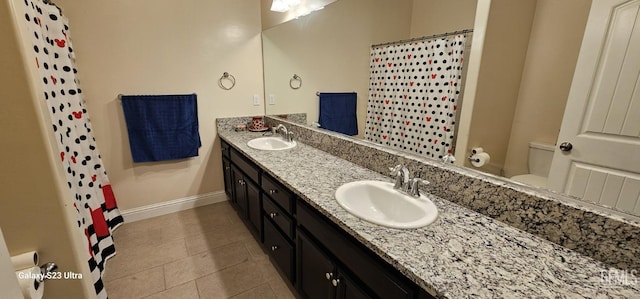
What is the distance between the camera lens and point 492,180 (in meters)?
1.01

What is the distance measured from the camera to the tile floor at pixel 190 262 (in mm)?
1663

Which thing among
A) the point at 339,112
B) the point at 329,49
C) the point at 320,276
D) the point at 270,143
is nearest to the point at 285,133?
the point at 270,143

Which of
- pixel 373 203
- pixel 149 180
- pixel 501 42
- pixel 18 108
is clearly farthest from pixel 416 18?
pixel 149 180

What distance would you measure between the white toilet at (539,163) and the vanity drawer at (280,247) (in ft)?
3.89

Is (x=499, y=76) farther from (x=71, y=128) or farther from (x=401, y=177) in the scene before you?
(x=71, y=128)

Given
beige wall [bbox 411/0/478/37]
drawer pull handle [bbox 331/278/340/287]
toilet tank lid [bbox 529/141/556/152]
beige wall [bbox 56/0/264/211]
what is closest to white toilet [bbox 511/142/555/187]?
toilet tank lid [bbox 529/141/556/152]

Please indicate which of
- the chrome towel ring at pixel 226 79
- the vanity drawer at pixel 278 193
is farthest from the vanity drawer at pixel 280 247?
the chrome towel ring at pixel 226 79

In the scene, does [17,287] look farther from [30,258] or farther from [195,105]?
[195,105]

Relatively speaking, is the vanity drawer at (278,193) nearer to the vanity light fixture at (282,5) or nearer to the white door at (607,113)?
the white door at (607,113)

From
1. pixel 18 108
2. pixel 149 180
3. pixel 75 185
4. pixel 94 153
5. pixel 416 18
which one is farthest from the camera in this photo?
pixel 149 180

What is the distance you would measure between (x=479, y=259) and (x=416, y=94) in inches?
33.0

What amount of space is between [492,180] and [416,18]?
86cm

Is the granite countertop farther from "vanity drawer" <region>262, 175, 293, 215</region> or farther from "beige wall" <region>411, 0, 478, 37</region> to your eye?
"beige wall" <region>411, 0, 478, 37</region>

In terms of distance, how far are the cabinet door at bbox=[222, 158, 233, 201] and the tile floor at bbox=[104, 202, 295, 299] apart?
0.29m
